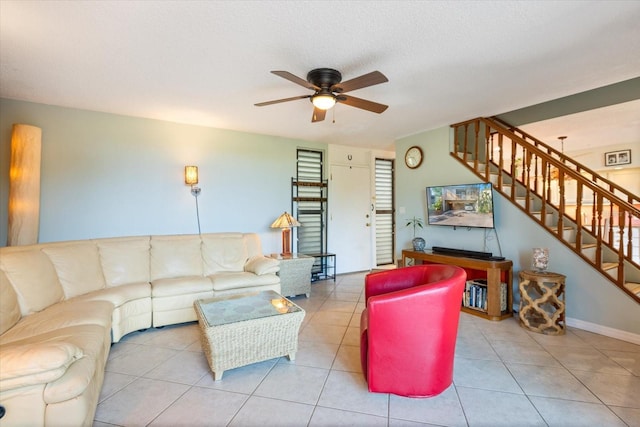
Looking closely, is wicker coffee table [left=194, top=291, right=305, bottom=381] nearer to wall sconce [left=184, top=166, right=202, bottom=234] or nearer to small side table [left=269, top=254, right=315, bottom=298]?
small side table [left=269, top=254, right=315, bottom=298]

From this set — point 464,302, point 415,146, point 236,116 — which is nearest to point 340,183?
point 415,146

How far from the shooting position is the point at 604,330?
2.86 meters

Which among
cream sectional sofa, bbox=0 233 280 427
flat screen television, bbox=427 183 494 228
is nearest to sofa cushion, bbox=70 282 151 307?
cream sectional sofa, bbox=0 233 280 427

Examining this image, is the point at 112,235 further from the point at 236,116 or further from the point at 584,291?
the point at 584,291

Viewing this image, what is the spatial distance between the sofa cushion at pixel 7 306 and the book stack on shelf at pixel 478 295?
4235mm

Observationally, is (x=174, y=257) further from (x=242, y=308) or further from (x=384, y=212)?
(x=384, y=212)

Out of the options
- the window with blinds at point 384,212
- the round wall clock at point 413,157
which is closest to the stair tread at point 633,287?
the round wall clock at point 413,157

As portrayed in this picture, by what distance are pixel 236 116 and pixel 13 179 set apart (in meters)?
2.39

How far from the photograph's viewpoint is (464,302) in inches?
142

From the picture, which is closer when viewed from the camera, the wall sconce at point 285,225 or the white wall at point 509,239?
the white wall at point 509,239

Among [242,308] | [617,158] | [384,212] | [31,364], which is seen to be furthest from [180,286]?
[617,158]

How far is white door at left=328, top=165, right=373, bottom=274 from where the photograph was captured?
215 inches

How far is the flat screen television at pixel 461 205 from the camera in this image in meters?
3.64

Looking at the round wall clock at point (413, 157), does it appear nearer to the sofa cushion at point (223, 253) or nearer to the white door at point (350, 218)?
the white door at point (350, 218)
